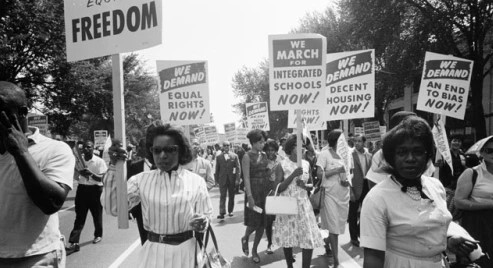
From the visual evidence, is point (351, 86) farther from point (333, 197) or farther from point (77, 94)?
point (77, 94)

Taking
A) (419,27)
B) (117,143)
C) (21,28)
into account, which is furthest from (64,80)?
(117,143)

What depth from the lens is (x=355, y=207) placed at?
8.09 meters

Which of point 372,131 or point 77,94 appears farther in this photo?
point 77,94

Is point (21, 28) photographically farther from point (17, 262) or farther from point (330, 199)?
point (17, 262)

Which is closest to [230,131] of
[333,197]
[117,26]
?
[333,197]

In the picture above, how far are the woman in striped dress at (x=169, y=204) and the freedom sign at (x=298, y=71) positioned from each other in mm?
3231

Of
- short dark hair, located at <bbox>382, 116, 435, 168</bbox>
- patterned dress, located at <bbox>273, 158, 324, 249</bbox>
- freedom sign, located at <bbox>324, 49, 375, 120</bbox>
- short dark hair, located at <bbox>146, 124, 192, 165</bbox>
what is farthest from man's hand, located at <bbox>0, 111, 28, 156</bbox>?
freedom sign, located at <bbox>324, 49, 375, 120</bbox>

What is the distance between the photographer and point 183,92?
8406mm

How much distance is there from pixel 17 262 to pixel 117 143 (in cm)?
129

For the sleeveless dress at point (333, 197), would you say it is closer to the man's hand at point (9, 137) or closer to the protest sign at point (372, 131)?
the man's hand at point (9, 137)

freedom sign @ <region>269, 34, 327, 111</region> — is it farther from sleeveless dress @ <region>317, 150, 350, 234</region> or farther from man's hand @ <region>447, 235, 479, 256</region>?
man's hand @ <region>447, 235, 479, 256</region>

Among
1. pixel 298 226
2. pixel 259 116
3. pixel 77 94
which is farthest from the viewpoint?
pixel 77 94

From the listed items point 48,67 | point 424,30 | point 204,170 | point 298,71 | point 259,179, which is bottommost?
point 259,179

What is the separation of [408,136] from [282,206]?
3.38 meters
